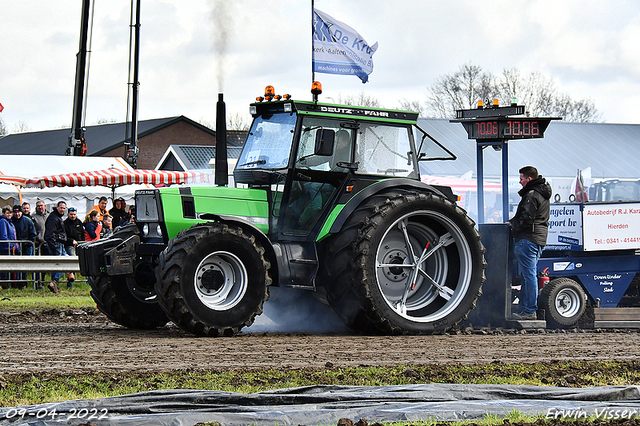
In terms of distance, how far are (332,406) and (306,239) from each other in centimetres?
426

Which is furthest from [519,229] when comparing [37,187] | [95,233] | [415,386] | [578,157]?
[578,157]

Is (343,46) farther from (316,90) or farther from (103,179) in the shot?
(103,179)

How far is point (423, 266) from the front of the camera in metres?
9.51

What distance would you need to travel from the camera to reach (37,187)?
20266 millimetres

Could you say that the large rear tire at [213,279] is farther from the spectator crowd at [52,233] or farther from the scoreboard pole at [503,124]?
the spectator crowd at [52,233]

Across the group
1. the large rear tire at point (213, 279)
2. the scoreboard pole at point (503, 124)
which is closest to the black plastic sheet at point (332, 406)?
the large rear tire at point (213, 279)

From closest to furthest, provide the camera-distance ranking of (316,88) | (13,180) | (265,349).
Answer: (265,349) → (316,88) → (13,180)

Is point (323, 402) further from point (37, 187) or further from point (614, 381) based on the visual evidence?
point (37, 187)

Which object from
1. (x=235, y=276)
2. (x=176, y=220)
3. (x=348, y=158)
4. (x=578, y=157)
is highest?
(x=578, y=157)

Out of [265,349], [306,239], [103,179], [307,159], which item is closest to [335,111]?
[307,159]

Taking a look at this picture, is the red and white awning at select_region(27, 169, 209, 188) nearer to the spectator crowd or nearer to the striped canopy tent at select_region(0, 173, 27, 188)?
the striped canopy tent at select_region(0, 173, 27, 188)

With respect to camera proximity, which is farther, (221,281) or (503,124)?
(503,124)

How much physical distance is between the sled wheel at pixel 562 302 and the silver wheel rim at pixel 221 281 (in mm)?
4272

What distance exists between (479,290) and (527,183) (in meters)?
1.78
